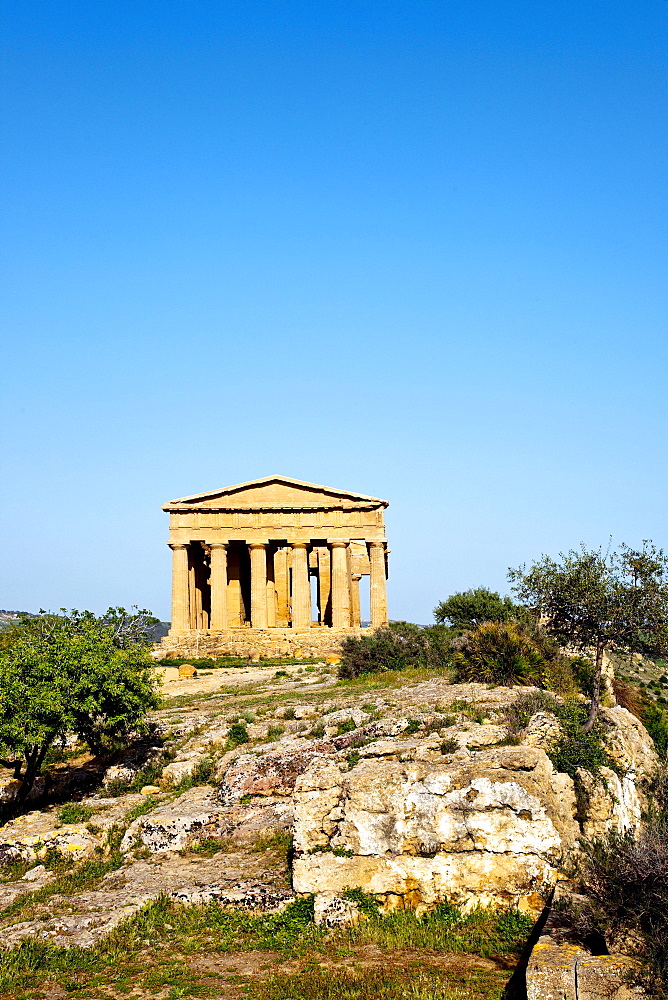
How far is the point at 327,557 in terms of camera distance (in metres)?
58.1

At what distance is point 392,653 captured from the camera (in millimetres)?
29797

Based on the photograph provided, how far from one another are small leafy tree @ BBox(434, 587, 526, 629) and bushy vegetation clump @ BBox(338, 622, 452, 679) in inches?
245

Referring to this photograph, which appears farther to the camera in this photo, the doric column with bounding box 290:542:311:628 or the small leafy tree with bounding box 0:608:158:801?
A: the doric column with bounding box 290:542:311:628

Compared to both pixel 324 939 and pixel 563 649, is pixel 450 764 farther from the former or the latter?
pixel 563 649

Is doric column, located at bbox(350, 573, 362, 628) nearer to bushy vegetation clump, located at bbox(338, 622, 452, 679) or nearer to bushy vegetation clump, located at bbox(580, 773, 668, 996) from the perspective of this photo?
bushy vegetation clump, located at bbox(338, 622, 452, 679)

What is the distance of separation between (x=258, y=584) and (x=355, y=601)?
597 centimetres

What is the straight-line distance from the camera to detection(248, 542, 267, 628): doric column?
49.4m

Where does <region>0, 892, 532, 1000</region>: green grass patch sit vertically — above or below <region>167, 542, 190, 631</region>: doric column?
below

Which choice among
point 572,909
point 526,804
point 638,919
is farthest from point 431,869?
point 638,919

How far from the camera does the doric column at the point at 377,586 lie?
49.6 meters

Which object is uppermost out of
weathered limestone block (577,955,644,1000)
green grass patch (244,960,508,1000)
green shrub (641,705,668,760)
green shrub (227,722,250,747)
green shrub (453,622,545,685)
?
green shrub (453,622,545,685)

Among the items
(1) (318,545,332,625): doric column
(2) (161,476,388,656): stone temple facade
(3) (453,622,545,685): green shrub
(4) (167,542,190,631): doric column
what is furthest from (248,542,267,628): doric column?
(3) (453,622,545,685): green shrub

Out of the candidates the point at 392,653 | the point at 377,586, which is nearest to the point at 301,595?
the point at 377,586

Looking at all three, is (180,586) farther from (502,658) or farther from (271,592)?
(502,658)
